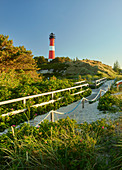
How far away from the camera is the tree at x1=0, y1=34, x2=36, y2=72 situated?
13662 mm

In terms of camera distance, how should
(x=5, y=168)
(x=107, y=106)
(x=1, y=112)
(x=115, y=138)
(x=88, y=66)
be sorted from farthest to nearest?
(x=88, y=66) → (x=107, y=106) → (x=1, y=112) → (x=115, y=138) → (x=5, y=168)

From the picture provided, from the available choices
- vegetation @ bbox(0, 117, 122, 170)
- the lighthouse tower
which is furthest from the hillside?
vegetation @ bbox(0, 117, 122, 170)

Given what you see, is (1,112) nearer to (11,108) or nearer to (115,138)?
(11,108)

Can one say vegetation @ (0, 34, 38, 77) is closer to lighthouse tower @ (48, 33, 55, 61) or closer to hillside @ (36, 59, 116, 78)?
hillside @ (36, 59, 116, 78)

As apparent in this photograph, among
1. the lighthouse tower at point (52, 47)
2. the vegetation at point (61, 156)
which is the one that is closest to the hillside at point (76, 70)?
the lighthouse tower at point (52, 47)

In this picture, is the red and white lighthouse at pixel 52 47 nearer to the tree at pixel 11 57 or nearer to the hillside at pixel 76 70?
the hillside at pixel 76 70

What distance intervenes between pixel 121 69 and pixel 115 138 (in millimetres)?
52933

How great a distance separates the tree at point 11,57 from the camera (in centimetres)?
1366

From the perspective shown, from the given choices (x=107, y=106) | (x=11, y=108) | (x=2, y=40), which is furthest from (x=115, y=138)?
(x=2, y=40)

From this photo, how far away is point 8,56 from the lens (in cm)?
1377

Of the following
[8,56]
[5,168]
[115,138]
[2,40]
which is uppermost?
[2,40]

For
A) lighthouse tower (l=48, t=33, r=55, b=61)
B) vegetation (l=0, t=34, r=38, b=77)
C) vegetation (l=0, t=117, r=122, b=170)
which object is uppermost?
lighthouse tower (l=48, t=33, r=55, b=61)

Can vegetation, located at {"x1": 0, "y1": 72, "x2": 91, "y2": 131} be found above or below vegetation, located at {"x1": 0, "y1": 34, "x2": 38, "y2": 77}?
below

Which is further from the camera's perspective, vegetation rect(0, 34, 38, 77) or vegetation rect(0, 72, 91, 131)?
vegetation rect(0, 34, 38, 77)
